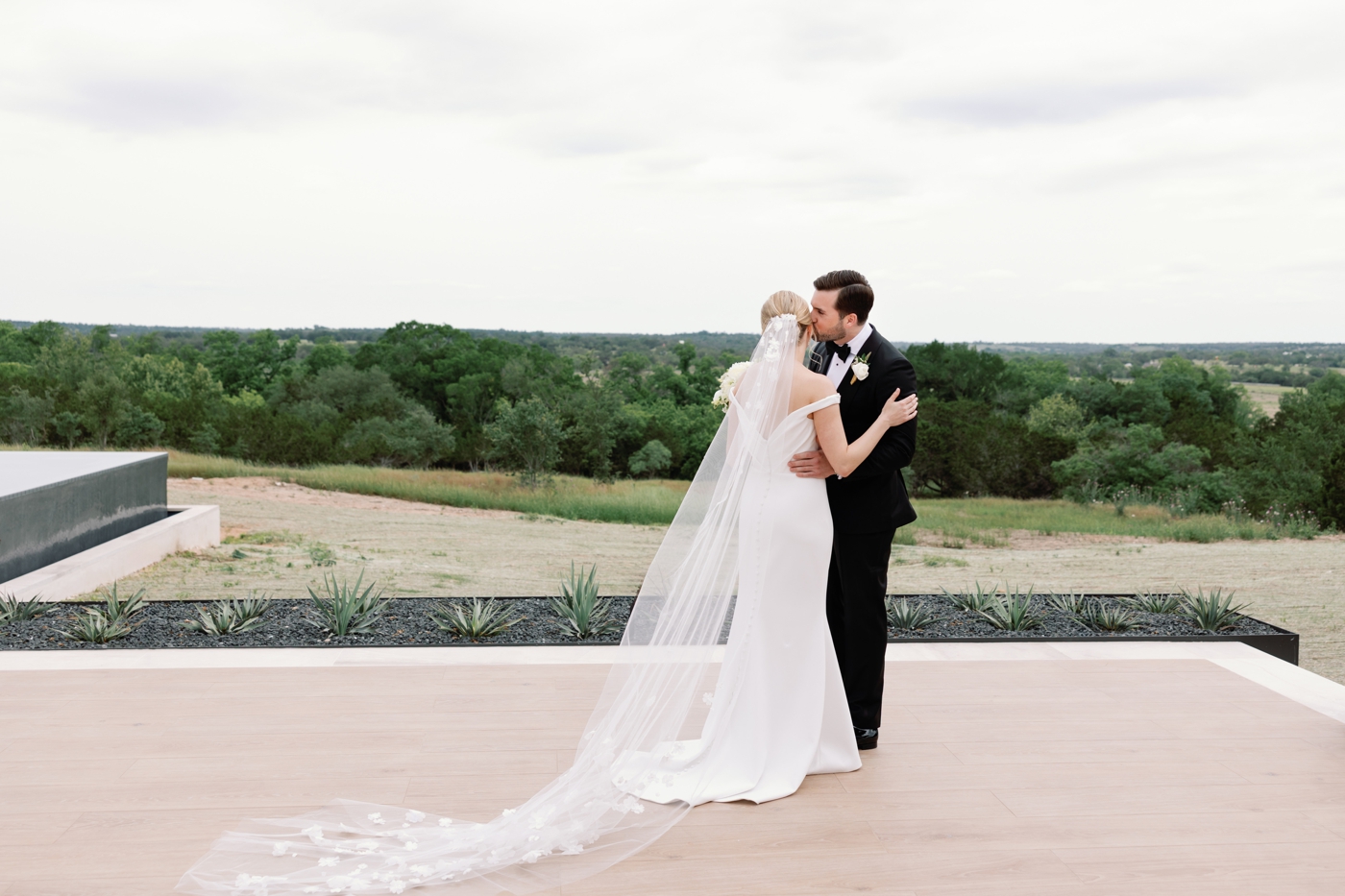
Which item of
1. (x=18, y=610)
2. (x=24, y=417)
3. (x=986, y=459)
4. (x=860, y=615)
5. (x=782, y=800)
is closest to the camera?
(x=782, y=800)

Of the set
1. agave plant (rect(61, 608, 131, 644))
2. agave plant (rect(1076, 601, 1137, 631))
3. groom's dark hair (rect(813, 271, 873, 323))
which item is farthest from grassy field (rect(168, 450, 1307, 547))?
groom's dark hair (rect(813, 271, 873, 323))

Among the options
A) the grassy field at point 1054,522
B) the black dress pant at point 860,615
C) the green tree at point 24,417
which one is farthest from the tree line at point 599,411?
the black dress pant at point 860,615

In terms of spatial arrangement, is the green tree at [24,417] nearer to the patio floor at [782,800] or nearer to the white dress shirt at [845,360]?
the patio floor at [782,800]

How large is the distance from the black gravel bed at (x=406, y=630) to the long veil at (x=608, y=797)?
5.47ft

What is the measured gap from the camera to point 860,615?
3059mm

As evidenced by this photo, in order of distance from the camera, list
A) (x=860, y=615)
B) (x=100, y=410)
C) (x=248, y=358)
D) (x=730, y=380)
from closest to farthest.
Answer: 1. (x=730, y=380)
2. (x=860, y=615)
3. (x=100, y=410)
4. (x=248, y=358)

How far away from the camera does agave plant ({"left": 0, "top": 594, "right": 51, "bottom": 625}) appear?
16.0 ft

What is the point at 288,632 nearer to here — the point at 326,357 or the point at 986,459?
the point at 986,459

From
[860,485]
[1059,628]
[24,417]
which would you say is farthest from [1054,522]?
[24,417]

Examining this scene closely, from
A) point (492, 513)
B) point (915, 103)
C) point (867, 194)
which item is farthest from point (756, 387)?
point (492, 513)

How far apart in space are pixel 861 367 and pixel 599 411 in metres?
24.8

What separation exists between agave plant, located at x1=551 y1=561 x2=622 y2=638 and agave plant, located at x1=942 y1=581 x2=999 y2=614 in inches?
79.8

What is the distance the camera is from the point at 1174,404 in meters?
34.3

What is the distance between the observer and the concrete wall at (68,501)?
601cm
